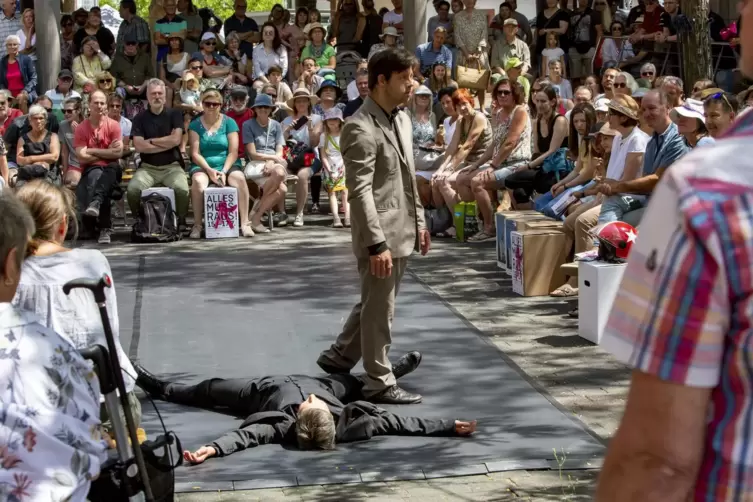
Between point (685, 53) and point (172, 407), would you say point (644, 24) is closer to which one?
point (685, 53)

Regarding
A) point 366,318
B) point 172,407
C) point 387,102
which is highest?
point 387,102

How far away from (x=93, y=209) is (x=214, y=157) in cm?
148

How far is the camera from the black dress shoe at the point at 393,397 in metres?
6.89

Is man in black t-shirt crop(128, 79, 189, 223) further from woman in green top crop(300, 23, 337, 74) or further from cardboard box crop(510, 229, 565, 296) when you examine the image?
woman in green top crop(300, 23, 337, 74)

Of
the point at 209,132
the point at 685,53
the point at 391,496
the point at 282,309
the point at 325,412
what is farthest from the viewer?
the point at 209,132

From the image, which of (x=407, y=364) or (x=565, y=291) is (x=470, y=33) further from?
(x=407, y=364)

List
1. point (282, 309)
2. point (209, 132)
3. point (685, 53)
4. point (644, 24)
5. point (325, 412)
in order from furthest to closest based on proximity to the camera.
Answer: point (644, 24), point (209, 132), point (685, 53), point (282, 309), point (325, 412)

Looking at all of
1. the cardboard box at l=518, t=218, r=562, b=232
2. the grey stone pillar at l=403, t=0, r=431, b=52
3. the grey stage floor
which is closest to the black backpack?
the grey stage floor

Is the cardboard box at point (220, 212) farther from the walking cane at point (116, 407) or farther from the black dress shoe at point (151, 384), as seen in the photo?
the walking cane at point (116, 407)

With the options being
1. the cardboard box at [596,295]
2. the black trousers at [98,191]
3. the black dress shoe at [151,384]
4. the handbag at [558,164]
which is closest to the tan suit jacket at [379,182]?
the black dress shoe at [151,384]

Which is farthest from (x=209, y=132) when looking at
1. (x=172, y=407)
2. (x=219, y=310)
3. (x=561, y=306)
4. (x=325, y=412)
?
(x=325, y=412)

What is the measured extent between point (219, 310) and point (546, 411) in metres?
3.79

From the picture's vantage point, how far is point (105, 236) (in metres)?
13.8

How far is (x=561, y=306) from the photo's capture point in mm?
9719
